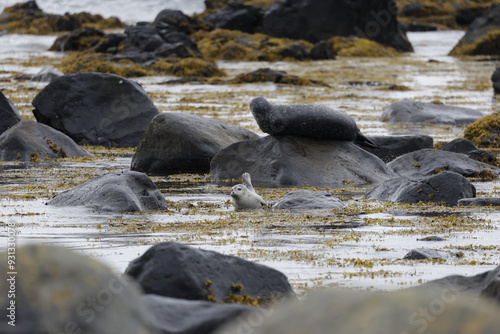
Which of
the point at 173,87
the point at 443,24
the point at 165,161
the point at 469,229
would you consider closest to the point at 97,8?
the point at 443,24

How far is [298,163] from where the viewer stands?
454 inches

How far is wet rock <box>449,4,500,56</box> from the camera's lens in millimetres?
42906

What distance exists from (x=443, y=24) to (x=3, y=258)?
59.7 m

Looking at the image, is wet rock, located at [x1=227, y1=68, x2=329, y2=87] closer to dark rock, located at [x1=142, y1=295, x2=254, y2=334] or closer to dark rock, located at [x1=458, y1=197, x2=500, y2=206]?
dark rock, located at [x1=458, y1=197, x2=500, y2=206]

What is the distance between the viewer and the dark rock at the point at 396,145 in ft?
44.5

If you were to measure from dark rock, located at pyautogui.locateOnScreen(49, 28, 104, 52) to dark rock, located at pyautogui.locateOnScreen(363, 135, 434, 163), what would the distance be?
31858mm

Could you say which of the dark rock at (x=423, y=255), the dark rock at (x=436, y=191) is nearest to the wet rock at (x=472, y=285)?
the dark rock at (x=423, y=255)

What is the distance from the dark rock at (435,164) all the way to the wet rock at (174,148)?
2.43m

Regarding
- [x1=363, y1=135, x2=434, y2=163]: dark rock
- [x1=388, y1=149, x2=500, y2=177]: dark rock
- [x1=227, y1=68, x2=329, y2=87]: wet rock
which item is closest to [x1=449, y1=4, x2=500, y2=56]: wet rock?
[x1=227, y1=68, x2=329, y2=87]: wet rock

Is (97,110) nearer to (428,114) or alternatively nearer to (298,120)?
(298,120)

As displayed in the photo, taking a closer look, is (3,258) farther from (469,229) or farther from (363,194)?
(363,194)

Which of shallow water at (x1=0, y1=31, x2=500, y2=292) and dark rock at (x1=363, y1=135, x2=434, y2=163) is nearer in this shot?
shallow water at (x1=0, y1=31, x2=500, y2=292)

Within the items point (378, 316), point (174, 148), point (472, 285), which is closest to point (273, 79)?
point (174, 148)

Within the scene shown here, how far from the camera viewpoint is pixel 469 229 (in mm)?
7957
